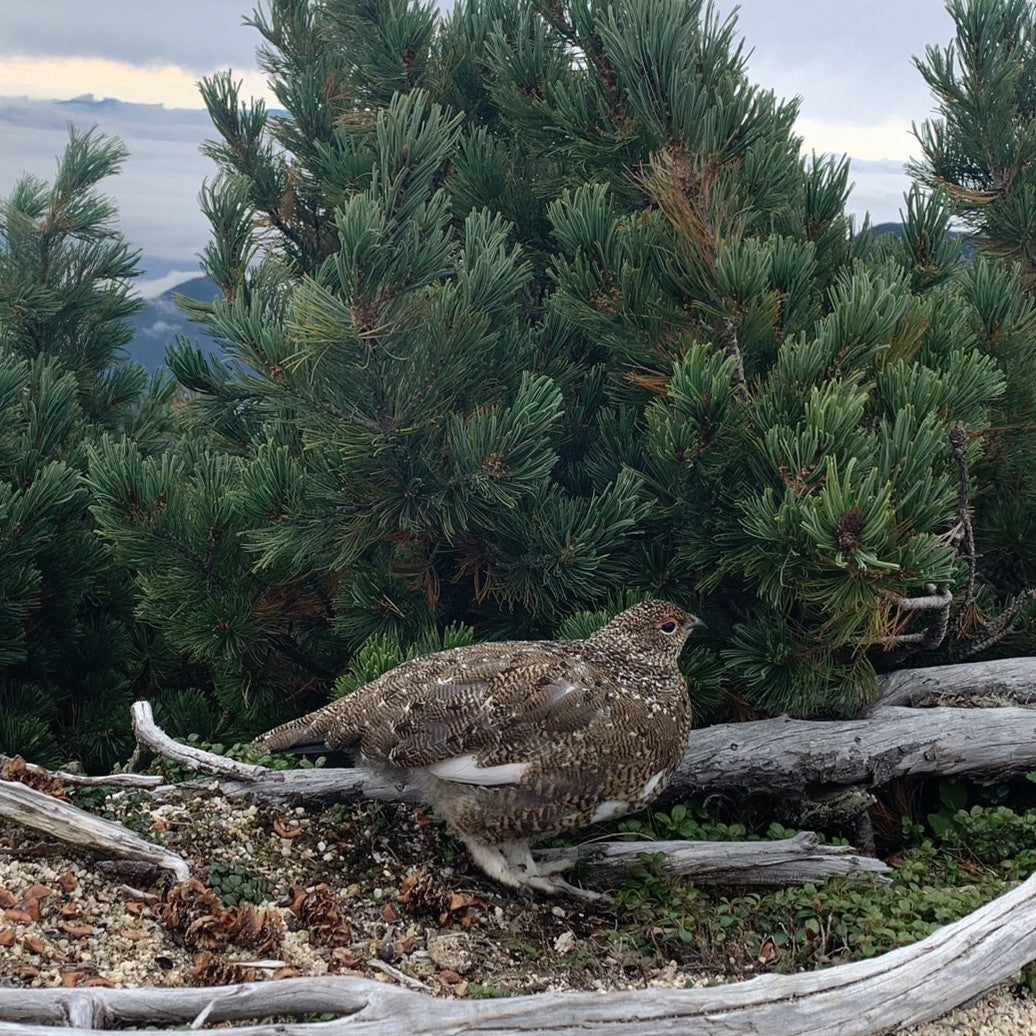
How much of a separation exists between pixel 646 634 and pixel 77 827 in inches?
72.1

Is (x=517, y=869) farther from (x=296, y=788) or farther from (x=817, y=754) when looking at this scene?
(x=817, y=754)

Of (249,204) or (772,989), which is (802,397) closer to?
(772,989)

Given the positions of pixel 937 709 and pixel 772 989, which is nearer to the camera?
pixel 772 989

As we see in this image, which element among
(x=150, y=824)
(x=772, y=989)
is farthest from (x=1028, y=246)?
(x=150, y=824)

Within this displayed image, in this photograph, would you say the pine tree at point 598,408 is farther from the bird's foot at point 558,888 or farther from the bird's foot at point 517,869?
the bird's foot at point 558,888

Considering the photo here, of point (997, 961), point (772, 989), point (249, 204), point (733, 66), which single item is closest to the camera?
point (772, 989)

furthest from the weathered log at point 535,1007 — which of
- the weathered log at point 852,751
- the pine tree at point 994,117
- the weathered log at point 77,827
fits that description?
the pine tree at point 994,117

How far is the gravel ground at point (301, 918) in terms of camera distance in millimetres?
3129

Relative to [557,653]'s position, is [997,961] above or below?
below

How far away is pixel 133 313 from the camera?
285 inches

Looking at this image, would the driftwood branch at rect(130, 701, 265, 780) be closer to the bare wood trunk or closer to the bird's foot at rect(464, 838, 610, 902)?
the bare wood trunk

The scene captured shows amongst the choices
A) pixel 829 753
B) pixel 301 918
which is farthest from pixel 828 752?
pixel 301 918

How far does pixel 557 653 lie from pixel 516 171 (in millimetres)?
Answer: 2643

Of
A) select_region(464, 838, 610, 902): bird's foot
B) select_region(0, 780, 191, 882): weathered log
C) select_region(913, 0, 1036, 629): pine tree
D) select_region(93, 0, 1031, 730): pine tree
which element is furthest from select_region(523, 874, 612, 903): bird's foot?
select_region(913, 0, 1036, 629): pine tree
